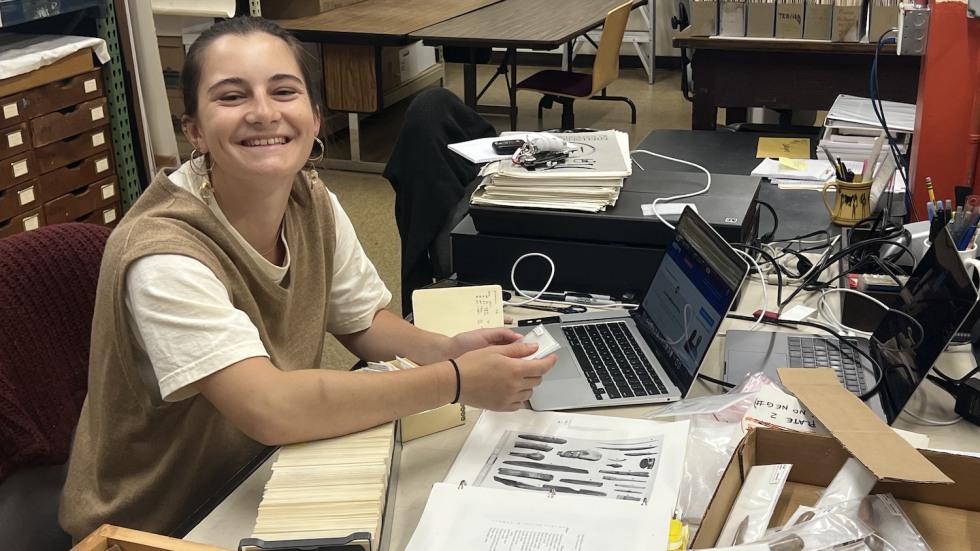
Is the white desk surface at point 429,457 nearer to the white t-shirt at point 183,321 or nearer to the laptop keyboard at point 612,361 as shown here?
the laptop keyboard at point 612,361

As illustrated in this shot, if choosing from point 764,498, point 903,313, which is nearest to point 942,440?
point 903,313

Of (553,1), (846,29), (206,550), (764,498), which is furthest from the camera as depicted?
(553,1)

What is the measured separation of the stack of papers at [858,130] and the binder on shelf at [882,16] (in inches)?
17.8

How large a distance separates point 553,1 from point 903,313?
4.07 metres

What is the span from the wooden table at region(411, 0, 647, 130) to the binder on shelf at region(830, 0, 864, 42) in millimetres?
1470

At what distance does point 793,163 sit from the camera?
2.33 metres

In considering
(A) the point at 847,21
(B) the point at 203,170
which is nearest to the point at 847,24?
(A) the point at 847,21

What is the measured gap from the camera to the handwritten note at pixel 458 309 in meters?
1.53

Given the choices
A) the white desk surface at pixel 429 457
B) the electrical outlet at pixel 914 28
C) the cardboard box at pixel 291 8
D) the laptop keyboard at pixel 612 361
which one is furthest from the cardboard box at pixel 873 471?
the cardboard box at pixel 291 8

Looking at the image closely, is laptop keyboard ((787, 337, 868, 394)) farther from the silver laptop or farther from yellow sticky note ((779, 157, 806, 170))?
yellow sticky note ((779, 157, 806, 170))

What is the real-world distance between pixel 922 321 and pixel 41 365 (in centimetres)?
125

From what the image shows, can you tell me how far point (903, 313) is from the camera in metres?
1.32

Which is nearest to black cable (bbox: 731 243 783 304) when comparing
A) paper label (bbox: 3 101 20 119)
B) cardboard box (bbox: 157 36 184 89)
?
paper label (bbox: 3 101 20 119)

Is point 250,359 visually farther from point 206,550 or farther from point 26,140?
point 26,140
